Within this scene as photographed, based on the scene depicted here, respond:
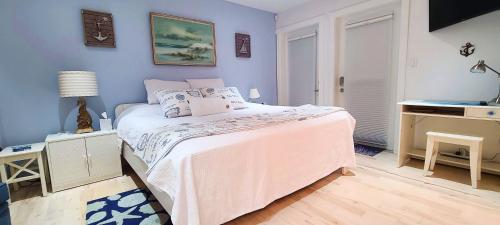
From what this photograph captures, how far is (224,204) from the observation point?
4.61ft

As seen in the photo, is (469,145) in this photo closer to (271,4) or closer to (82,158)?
(271,4)

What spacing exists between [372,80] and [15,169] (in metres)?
4.23

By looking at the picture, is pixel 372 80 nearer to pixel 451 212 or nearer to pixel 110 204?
pixel 451 212

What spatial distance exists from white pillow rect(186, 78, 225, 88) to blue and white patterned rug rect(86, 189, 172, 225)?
5.22 feet

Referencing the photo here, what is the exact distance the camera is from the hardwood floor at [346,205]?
1.61 m

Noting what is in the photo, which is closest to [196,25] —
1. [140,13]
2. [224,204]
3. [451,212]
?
[140,13]

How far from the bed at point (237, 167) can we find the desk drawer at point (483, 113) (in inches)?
44.1

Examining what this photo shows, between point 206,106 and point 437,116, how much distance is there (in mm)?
2450

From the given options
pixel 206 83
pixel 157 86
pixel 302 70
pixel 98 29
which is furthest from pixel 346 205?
pixel 98 29

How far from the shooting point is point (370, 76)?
3.23 m

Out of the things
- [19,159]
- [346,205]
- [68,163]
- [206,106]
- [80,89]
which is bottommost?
[346,205]

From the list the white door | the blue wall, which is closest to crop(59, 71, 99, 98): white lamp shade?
the blue wall

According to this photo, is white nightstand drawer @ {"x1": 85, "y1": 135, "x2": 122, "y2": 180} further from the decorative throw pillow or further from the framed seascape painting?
the framed seascape painting

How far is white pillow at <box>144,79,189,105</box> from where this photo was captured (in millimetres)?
2800
